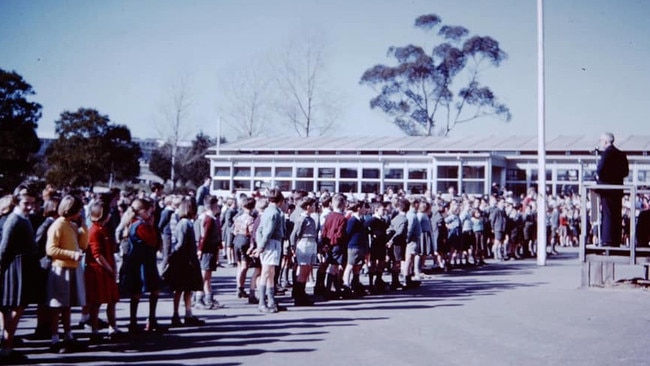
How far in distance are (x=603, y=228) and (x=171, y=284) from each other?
8843 mm

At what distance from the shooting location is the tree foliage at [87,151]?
51.2 m

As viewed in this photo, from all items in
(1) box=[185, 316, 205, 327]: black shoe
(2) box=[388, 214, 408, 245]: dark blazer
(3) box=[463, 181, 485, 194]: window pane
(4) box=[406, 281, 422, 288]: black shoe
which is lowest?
(1) box=[185, 316, 205, 327]: black shoe

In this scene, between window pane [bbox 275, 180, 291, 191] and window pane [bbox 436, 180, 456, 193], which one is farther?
window pane [bbox 275, 180, 291, 191]

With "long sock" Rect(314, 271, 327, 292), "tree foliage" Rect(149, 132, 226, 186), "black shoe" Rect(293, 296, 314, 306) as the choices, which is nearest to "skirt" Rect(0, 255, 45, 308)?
"black shoe" Rect(293, 296, 314, 306)

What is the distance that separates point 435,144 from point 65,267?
29.9m

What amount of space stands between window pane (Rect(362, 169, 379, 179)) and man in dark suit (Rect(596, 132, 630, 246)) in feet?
65.8

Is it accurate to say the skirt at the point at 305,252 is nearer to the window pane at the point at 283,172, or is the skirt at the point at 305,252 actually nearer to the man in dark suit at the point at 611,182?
the man in dark suit at the point at 611,182

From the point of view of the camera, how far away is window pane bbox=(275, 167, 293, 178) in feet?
114

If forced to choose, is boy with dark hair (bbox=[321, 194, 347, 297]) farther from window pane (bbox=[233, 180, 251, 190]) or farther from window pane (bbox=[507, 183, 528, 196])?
window pane (bbox=[233, 180, 251, 190])

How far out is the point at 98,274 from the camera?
8203mm

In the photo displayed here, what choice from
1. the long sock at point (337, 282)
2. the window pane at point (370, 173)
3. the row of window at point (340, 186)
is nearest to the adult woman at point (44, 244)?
the long sock at point (337, 282)

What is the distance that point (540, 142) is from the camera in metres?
19.9

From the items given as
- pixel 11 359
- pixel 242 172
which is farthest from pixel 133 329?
pixel 242 172

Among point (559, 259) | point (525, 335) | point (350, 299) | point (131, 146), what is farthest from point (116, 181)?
point (525, 335)
